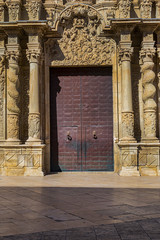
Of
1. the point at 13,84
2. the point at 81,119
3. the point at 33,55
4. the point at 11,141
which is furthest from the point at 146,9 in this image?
the point at 11,141

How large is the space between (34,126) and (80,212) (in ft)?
23.4

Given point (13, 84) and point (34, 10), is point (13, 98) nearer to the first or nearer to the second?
point (13, 84)

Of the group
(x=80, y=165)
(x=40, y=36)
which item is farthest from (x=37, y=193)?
(x=40, y=36)

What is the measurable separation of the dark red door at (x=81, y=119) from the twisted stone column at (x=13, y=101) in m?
1.60

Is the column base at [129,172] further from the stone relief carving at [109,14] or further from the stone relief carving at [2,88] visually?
the stone relief carving at [109,14]

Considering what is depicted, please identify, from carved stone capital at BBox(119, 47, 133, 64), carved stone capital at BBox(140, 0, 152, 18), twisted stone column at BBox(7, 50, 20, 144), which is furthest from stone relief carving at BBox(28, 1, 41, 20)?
carved stone capital at BBox(140, 0, 152, 18)

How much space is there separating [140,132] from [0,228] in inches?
371

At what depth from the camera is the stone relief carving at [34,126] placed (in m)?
12.8

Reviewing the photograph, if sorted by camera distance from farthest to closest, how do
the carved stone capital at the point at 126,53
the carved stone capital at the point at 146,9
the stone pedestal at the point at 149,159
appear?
the carved stone capital at the point at 146,9
the carved stone capital at the point at 126,53
the stone pedestal at the point at 149,159

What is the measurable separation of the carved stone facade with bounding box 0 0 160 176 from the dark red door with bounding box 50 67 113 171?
34cm

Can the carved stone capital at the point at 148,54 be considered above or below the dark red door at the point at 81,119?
above

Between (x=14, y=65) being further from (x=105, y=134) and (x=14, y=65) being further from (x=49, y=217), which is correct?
(x=49, y=217)

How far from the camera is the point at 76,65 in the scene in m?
13.9

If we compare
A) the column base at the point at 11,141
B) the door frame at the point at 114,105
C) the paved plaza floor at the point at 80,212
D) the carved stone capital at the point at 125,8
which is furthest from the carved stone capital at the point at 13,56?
the paved plaza floor at the point at 80,212
